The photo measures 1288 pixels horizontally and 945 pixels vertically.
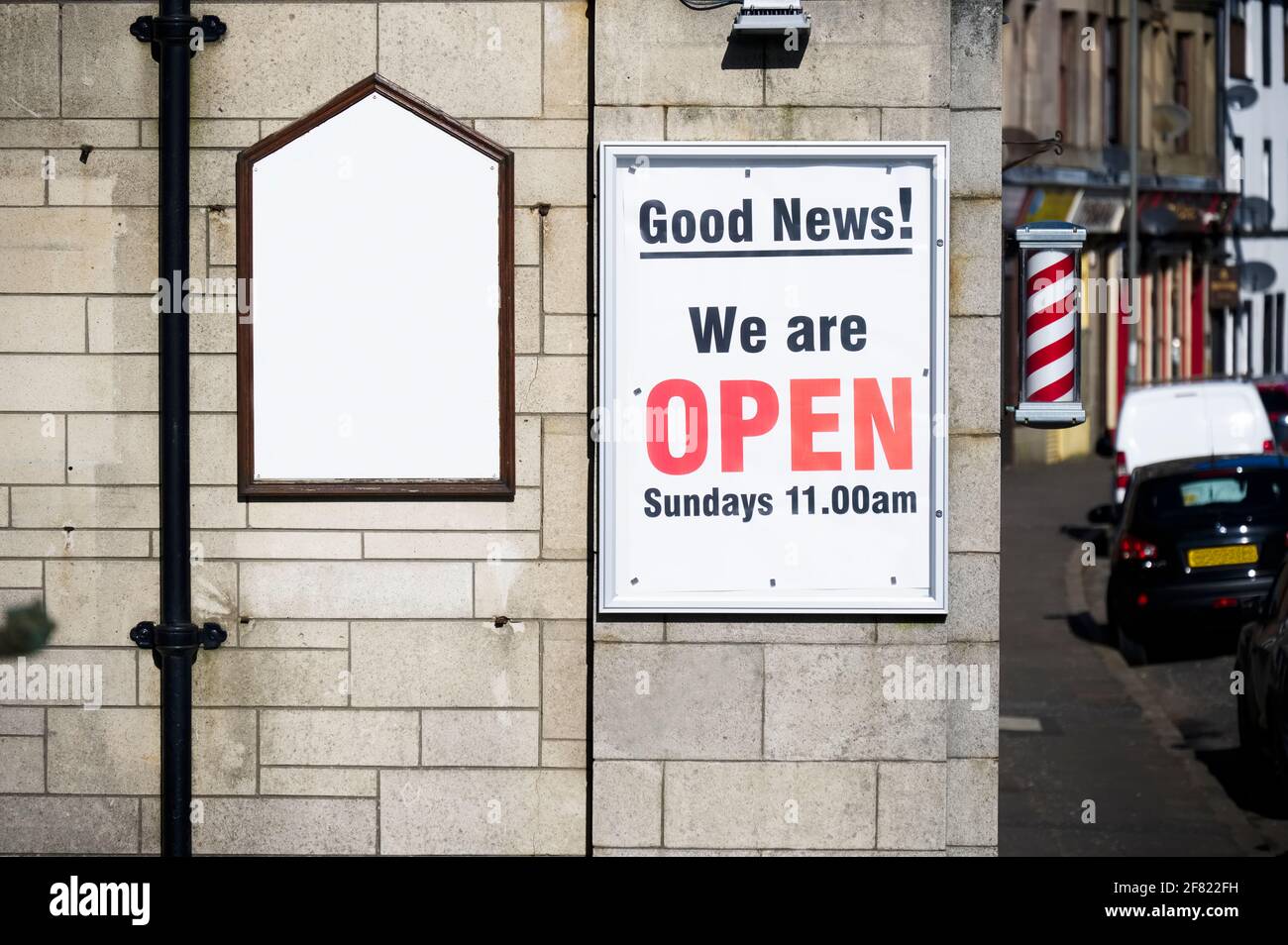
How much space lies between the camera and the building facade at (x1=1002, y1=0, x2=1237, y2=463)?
124ft

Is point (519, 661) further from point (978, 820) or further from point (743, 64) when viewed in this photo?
point (743, 64)

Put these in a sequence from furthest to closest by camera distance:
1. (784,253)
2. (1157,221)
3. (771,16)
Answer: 1. (1157,221)
2. (784,253)
3. (771,16)

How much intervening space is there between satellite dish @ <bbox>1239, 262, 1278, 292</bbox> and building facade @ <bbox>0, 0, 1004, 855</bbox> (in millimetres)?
40358

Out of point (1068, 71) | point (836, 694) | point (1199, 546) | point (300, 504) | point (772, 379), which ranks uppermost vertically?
point (1068, 71)

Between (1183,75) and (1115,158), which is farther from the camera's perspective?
(1183,75)

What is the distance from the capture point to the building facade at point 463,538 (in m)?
7.92

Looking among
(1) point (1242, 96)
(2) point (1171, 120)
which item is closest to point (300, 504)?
(2) point (1171, 120)

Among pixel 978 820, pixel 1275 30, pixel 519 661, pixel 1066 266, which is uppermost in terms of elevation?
pixel 1275 30

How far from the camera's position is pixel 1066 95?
4022cm

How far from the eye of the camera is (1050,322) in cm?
797

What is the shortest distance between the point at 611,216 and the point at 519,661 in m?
1.75

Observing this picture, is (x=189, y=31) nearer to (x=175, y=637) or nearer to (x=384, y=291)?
(x=384, y=291)

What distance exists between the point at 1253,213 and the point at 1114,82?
11.9m

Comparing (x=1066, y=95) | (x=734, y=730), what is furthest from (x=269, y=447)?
(x=1066, y=95)
